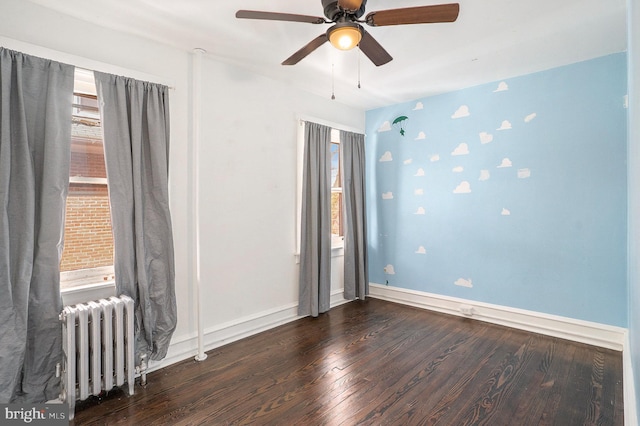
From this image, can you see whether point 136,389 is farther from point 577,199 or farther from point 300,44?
point 577,199

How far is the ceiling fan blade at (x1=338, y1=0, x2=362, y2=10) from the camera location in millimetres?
1653

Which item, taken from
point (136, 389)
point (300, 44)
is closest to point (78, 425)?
point (136, 389)

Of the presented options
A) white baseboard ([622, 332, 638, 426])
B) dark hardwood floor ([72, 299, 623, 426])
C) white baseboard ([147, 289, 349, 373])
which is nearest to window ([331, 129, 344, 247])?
white baseboard ([147, 289, 349, 373])

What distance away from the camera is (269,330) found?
3277mm

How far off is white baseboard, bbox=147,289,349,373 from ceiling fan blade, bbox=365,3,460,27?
268cm

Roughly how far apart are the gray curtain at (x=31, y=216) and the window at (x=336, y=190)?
2.81 metres

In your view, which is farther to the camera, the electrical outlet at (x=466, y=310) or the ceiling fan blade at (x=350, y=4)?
the electrical outlet at (x=466, y=310)

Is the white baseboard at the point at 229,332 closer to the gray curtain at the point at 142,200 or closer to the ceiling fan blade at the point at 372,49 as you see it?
the gray curtain at the point at 142,200

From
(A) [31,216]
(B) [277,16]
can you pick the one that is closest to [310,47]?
(B) [277,16]

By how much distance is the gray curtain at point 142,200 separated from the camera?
224 centimetres

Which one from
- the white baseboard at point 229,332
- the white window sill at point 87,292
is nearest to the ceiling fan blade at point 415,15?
the white window sill at point 87,292

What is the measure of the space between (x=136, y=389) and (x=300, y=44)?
2868 mm

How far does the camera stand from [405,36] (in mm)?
2475

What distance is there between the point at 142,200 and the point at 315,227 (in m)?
1.77
